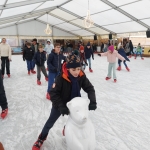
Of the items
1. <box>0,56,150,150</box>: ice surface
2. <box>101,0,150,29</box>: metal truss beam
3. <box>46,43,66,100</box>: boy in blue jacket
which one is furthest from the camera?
<box>101,0,150,29</box>: metal truss beam

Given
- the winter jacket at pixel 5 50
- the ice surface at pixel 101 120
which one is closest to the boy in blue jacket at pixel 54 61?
the ice surface at pixel 101 120

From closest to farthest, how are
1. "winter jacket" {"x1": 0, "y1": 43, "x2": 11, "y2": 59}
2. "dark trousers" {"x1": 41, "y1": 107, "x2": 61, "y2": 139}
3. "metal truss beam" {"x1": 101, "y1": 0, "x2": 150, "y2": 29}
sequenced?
"dark trousers" {"x1": 41, "y1": 107, "x2": 61, "y2": 139}
"winter jacket" {"x1": 0, "y1": 43, "x2": 11, "y2": 59}
"metal truss beam" {"x1": 101, "y1": 0, "x2": 150, "y2": 29}

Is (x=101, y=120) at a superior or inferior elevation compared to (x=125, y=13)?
Answer: inferior

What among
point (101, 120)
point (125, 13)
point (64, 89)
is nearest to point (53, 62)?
point (101, 120)

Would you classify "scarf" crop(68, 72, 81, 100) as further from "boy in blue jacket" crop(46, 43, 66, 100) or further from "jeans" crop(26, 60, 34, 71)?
"jeans" crop(26, 60, 34, 71)

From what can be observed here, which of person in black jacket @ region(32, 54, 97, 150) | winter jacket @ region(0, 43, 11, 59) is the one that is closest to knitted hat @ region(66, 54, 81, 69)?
person in black jacket @ region(32, 54, 97, 150)

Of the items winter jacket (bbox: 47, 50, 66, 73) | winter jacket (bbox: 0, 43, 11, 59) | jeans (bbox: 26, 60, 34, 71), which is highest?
winter jacket (bbox: 0, 43, 11, 59)

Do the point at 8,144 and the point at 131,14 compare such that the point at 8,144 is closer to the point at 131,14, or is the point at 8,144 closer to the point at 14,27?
the point at 131,14

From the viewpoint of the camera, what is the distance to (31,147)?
68.0 inches

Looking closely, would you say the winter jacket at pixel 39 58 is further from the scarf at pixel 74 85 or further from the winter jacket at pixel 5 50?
the scarf at pixel 74 85

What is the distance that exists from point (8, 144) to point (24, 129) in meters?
0.33

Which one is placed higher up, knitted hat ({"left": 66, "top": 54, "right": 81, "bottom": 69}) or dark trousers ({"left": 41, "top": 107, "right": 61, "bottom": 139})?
knitted hat ({"left": 66, "top": 54, "right": 81, "bottom": 69})

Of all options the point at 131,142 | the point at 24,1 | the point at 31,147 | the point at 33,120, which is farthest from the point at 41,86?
the point at 24,1

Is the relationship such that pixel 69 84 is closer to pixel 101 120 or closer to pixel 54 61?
pixel 101 120
